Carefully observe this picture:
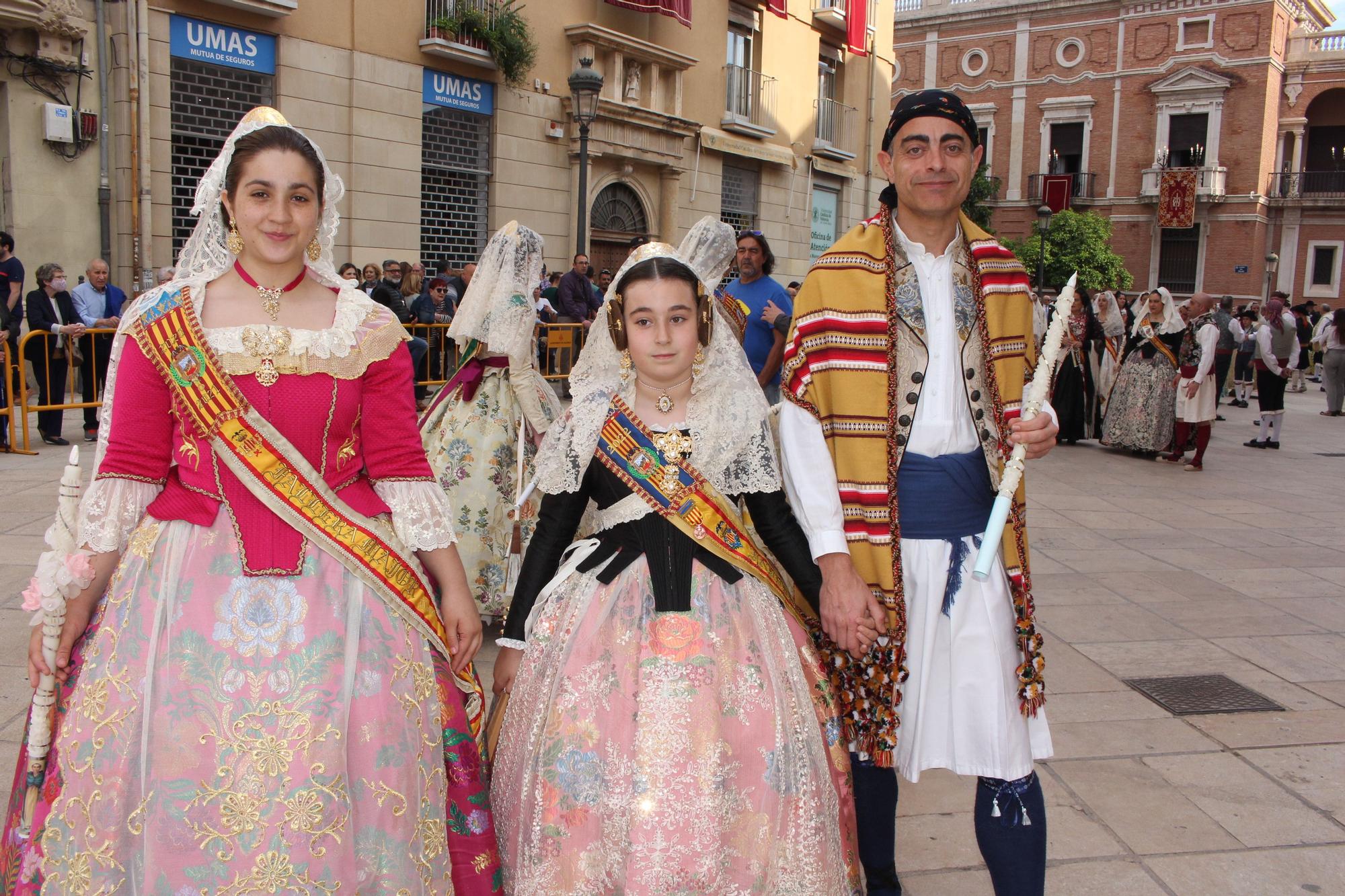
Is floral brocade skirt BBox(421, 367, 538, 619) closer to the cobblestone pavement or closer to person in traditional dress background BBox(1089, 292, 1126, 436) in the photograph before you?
the cobblestone pavement

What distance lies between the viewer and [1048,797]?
362cm

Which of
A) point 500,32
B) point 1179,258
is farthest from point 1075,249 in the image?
point 500,32

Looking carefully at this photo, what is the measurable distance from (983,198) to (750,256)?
36.1 metres

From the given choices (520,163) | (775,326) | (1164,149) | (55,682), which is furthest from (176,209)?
(1164,149)

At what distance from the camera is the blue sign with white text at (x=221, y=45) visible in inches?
488

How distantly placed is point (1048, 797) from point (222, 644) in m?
2.71

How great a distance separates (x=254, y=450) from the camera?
233 centimetres

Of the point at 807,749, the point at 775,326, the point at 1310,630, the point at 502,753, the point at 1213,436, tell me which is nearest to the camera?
the point at 807,749

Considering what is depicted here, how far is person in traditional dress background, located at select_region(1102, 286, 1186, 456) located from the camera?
38.6 ft

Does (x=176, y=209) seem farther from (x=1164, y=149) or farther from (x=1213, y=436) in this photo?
(x=1164, y=149)

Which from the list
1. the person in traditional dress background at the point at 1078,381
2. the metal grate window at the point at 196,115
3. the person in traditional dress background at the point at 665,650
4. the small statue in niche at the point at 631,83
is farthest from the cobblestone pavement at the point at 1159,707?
the small statue in niche at the point at 631,83

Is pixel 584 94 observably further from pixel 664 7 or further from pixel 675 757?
pixel 675 757

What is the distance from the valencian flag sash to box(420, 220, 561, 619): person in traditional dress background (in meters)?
2.57

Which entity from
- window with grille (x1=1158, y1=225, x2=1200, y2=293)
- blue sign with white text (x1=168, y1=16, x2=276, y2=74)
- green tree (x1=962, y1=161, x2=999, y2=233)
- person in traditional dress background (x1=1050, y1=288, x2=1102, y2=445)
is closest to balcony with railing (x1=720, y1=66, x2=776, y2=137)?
person in traditional dress background (x1=1050, y1=288, x2=1102, y2=445)
